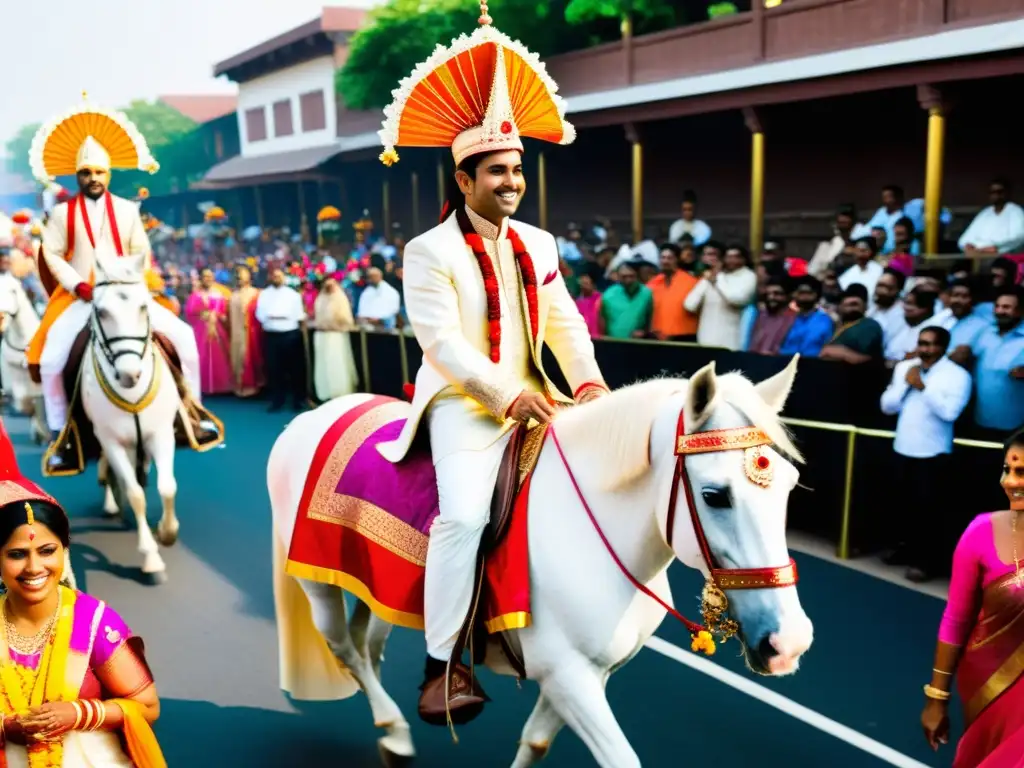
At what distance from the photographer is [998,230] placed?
35.5ft

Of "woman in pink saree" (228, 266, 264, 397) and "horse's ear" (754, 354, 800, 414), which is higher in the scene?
"horse's ear" (754, 354, 800, 414)

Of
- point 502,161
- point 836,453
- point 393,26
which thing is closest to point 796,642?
point 502,161

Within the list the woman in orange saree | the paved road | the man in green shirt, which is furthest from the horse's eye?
the man in green shirt

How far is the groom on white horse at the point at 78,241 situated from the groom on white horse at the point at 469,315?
14.7 feet

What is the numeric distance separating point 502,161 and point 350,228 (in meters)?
28.8

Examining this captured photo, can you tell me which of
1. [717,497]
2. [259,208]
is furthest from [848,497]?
[259,208]

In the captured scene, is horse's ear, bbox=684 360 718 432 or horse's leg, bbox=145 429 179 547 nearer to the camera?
horse's ear, bbox=684 360 718 432

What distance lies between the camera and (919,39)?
40.0 feet

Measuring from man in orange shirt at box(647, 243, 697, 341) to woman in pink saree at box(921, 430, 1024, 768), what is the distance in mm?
7068

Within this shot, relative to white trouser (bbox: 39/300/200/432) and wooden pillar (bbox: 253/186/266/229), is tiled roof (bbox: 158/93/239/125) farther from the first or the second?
white trouser (bbox: 39/300/200/432)

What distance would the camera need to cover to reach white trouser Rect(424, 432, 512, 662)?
3.56 meters

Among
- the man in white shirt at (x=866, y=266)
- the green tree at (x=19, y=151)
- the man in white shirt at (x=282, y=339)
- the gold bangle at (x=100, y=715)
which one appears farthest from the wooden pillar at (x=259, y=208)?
the green tree at (x=19, y=151)

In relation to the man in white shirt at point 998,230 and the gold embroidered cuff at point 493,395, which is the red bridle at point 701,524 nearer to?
the gold embroidered cuff at point 493,395

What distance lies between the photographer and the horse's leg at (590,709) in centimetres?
333
